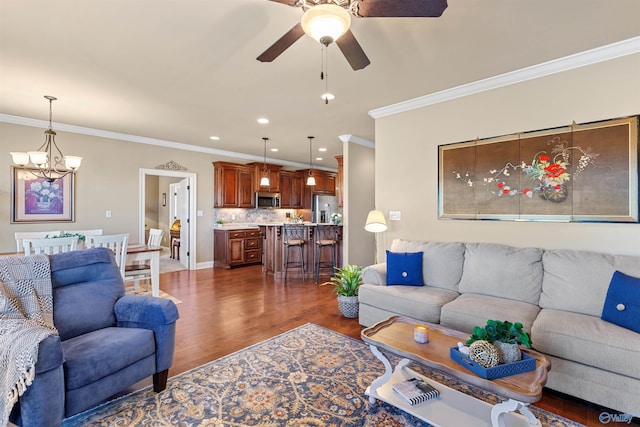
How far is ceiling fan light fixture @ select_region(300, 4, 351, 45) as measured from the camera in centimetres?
138

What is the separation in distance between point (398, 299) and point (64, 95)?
4375 millimetres

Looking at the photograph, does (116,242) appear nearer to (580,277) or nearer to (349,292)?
(349,292)

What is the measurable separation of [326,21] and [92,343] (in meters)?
2.22

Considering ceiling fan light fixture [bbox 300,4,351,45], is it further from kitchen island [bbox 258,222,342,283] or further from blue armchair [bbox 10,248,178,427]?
kitchen island [bbox 258,222,342,283]

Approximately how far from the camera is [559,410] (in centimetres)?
189

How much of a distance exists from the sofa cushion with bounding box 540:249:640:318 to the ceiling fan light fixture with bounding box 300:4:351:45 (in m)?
2.54

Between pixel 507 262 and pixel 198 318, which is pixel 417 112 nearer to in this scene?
pixel 507 262

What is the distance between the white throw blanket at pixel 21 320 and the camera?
1355 millimetres

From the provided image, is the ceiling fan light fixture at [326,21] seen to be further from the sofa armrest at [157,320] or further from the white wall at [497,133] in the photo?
the white wall at [497,133]

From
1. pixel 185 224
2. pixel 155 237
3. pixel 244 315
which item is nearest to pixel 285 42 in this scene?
pixel 244 315

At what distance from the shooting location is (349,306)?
11.2ft

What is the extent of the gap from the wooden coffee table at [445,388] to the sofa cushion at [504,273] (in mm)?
1046

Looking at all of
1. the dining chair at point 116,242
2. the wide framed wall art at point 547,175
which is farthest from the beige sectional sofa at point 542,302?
the dining chair at point 116,242

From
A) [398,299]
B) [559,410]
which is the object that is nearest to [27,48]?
[398,299]
